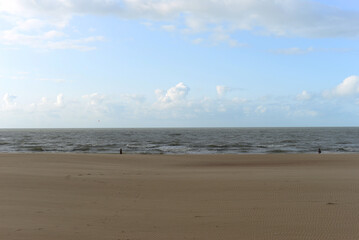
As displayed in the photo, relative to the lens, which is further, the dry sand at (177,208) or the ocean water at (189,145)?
the ocean water at (189,145)

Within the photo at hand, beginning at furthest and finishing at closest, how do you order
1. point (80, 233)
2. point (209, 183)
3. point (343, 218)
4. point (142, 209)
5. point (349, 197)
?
1. point (209, 183)
2. point (349, 197)
3. point (142, 209)
4. point (343, 218)
5. point (80, 233)

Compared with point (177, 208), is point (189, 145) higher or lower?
lower

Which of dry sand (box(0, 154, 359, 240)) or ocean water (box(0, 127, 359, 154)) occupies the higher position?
dry sand (box(0, 154, 359, 240))

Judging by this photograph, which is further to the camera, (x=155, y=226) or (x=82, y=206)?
(x=82, y=206)

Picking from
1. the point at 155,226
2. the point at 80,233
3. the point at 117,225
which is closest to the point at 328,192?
the point at 155,226

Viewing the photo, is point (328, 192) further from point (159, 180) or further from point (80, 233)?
point (80, 233)

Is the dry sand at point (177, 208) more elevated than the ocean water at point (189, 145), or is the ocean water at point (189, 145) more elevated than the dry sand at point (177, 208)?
the dry sand at point (177, 208)

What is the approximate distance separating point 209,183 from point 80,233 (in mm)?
6872

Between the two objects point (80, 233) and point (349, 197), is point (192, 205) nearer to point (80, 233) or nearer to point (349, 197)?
point (80, 233)

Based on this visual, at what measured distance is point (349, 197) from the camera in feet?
32.4

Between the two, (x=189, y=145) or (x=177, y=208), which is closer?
(x=177, y=208)

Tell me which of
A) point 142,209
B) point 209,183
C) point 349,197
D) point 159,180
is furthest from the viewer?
point 159,180

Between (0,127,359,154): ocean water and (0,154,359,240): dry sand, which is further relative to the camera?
(0,127,359,154): ocean water

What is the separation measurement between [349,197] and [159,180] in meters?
6.93
